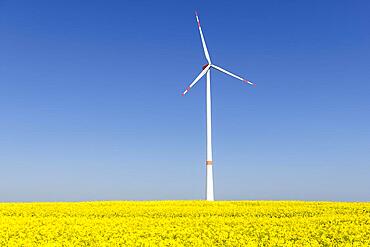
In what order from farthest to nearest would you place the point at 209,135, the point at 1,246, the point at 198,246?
1. the point at 209,135
2. the point at 1,246
3. the point at 198,246

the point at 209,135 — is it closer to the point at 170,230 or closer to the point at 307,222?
the point at 307,222

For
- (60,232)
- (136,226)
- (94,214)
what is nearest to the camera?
(60,232)

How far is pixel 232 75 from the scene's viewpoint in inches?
2110

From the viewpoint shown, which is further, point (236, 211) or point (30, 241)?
point (236, 211)

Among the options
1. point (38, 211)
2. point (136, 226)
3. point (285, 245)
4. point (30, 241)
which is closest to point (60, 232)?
point (30, 241)

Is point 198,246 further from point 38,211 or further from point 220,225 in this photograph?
point 38,211

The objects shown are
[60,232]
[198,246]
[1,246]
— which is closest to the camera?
[198,246]

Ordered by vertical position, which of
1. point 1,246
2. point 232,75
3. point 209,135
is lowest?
point 1,246

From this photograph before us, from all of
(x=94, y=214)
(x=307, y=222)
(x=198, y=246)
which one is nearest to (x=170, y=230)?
(x=198, y=246)

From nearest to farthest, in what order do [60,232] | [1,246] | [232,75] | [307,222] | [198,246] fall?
[198,246], [1,246], [60,232], [307,222], [232,75]

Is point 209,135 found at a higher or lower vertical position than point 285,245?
higher

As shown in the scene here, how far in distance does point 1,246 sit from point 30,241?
987 mm

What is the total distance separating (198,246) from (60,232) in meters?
6.50

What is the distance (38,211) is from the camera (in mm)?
31375
